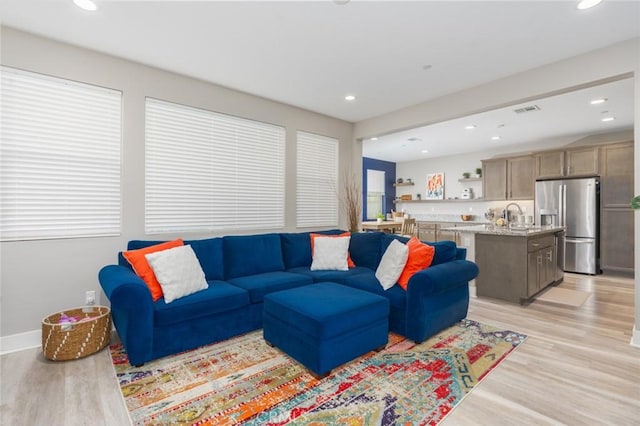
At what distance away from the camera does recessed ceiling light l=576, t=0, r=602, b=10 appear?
2.24 meters

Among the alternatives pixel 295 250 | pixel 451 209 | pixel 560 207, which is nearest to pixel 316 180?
pixel 295 250

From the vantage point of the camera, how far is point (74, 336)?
2.43 metres

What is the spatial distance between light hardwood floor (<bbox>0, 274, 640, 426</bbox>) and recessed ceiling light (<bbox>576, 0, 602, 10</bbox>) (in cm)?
273

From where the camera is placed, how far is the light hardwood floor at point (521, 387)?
1792 mm

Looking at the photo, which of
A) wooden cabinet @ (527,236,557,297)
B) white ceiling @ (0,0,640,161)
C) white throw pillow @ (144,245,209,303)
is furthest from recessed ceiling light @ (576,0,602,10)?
white throw pillow @ (144,245,209,303)

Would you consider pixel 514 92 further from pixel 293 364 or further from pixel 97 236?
pixel 97 236

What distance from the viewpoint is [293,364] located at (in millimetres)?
2395

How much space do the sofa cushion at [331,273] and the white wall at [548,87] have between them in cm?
231

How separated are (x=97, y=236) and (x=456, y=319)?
3.66m

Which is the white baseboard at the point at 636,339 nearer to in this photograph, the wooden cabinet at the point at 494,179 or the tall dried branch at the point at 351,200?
the tall dried branch at the point at 351,200

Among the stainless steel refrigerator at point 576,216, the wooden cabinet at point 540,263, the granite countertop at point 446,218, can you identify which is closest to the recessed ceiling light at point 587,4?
the wooden cabinet at point 540,263

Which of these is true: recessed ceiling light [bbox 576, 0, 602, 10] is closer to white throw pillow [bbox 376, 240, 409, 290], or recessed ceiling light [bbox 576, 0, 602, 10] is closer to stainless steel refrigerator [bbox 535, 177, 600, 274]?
white throw pillow [bbox 376, 240, 409, 290]

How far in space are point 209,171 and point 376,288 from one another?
2383 mm

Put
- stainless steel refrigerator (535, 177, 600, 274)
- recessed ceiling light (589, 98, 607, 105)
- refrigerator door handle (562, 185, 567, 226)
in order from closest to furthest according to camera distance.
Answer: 1. recessed ceiling light (589, 98, 607, 105)
2. stainless steel refrigerator (535, 177, 600, 274)
3. refrigerator door handle (562, 185, 567, 226)
